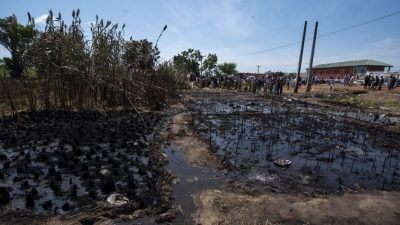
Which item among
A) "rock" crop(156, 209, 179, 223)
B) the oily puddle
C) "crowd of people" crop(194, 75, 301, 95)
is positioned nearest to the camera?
"rock" crop(156, 209, 179, 223)

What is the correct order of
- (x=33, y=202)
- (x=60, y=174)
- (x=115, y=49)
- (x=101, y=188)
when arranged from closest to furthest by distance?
(x=33, y=202), (x=101, y=188), (x=60, y=174), (x=115, y=49)

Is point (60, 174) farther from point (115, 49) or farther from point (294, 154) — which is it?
point (115, 49)

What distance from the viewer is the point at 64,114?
34.7 ft

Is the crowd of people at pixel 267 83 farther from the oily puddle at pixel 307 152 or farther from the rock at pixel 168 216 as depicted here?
the rock at pixel 168 216

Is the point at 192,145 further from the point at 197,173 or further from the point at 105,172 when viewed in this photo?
the point at 105,172

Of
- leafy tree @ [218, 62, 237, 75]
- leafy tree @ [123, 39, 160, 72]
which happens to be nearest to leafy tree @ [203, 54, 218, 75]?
leafy tree @ [218, 62, 237, 75]

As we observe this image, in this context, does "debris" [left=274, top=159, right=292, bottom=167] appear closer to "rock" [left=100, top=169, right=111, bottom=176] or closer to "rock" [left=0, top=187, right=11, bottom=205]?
"rock" [left=100, top=169, right=111, bottom=176]

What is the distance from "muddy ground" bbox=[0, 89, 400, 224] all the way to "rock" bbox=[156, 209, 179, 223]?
19 millimetres

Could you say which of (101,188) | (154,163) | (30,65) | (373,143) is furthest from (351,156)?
(30,65)

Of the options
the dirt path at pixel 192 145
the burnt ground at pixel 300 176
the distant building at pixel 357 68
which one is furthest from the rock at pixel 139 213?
the distant building at pixel 357 68

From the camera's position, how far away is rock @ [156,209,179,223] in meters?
3.97

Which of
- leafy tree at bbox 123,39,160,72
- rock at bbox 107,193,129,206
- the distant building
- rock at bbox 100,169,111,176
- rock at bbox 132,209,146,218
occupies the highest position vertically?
the distant building

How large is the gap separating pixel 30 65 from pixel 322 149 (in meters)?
9.74

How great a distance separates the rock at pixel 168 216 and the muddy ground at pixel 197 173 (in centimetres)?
2
